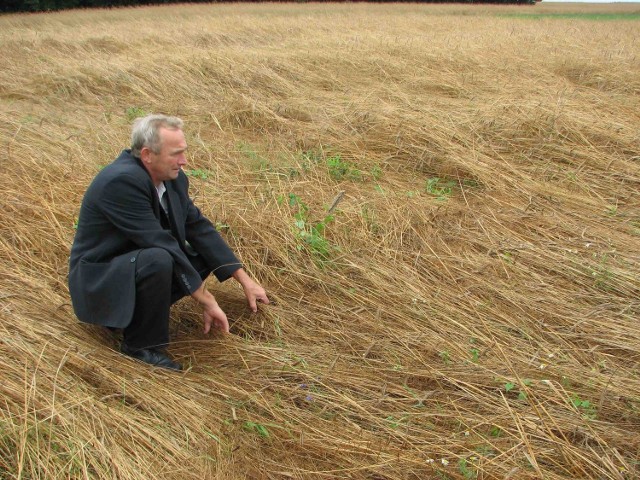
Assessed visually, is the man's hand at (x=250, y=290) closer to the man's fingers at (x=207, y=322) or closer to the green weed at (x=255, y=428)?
the man's fingers at (x=207, y=322)

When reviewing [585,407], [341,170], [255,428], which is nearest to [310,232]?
[341,170]

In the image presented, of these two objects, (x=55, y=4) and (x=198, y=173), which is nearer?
(x=198, y=173)

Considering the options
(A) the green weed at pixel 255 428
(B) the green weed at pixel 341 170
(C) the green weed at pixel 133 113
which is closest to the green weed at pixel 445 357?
(A) the green weed at pixel 255 428

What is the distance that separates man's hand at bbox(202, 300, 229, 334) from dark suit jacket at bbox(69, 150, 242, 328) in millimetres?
132

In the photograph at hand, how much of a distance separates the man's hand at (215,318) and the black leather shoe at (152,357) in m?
0.20

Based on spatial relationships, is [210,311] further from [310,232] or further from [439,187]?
[439,187]

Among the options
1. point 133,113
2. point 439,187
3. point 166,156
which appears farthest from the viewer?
point 133,113

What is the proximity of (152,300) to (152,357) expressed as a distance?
235 millimetres

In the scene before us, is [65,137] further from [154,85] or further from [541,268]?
[541,268]

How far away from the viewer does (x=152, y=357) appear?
2510 millimetres

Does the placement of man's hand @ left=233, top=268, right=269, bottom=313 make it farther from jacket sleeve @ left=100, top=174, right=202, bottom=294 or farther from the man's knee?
the man's knee

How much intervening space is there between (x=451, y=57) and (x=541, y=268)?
5002 millimetres

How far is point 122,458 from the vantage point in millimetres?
1950

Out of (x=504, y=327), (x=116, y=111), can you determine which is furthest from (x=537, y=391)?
(x=116, y=111)
